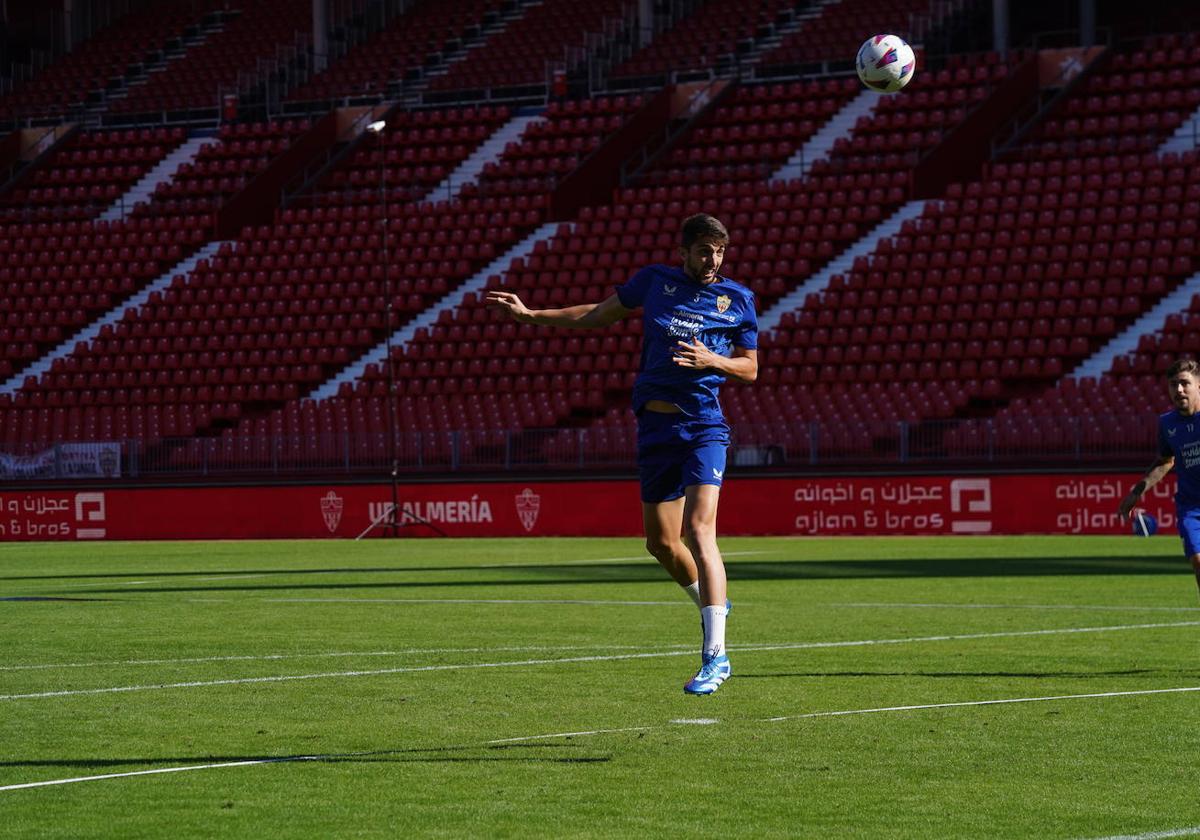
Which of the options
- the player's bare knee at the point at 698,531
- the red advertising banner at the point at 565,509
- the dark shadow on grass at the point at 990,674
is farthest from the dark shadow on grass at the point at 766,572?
the player's bare knee at the point at 698,531

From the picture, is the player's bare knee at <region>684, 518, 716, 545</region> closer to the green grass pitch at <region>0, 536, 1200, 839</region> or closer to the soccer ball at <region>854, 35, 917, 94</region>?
the green grass pitch at <region>0, 536, 1200, 839</region>

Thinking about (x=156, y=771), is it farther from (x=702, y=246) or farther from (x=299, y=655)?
(x=299, y=655)

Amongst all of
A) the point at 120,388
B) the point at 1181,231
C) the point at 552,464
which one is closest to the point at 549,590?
the point at 552,464

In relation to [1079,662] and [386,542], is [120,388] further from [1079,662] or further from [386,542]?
[1079,662]

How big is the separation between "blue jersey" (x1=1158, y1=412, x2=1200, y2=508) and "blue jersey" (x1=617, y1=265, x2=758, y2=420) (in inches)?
183

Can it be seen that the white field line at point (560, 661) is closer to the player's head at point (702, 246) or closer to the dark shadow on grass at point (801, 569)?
the player's head at point (702, 246)

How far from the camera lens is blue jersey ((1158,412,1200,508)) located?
44.7ft

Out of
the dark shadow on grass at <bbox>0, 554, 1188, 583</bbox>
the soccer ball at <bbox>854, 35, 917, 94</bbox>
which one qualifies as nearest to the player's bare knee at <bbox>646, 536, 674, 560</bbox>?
the soccer ball at <bbox>854, 35, 917, 94</bbox>

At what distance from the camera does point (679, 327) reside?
10.1 meters

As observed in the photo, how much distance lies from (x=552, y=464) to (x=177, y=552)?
705cm

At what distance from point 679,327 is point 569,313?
589 mm

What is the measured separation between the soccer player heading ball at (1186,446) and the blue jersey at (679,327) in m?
4.42

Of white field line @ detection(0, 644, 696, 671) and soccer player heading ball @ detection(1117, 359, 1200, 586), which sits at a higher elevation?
soccer player heading ball @ detection(1117, 359, 1200, 586)

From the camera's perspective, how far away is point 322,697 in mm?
Answer: 10828
